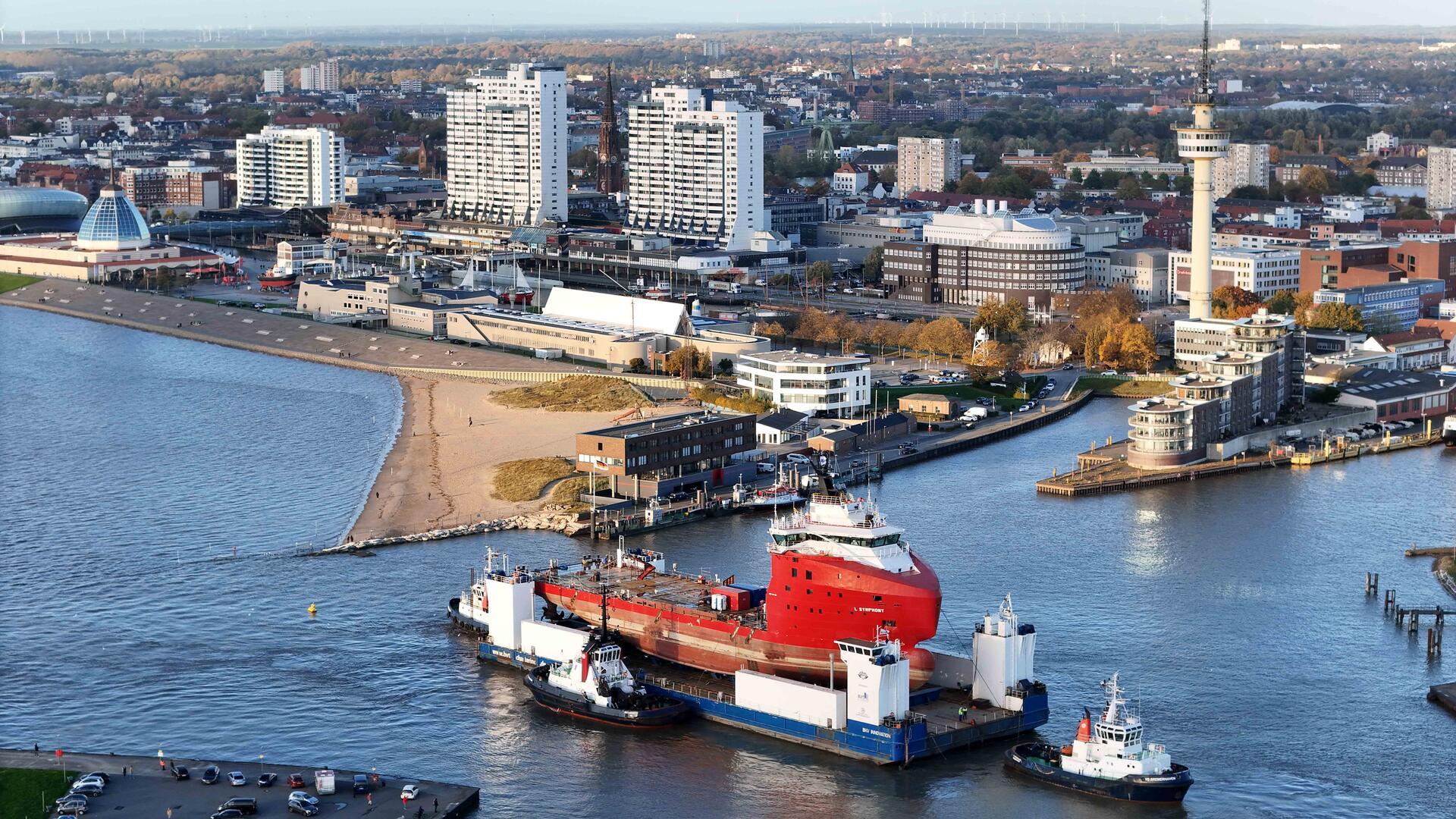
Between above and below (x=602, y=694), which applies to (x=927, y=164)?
above

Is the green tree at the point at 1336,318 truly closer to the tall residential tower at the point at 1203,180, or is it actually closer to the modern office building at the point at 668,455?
the tall residential tower at the point at 1203,180

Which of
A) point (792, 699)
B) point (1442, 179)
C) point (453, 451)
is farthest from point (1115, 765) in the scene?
point (1442, 179)

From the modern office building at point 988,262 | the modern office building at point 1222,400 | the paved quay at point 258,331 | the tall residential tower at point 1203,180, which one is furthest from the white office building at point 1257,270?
the paved quay at point 258,331

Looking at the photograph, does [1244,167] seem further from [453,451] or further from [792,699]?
[792,699]

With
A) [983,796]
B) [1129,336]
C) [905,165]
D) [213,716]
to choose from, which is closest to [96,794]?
[213,716]

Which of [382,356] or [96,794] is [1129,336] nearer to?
[382,356]

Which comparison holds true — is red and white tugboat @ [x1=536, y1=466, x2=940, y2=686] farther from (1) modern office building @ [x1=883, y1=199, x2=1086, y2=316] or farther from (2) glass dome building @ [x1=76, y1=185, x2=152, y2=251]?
(2) glass dome building @ [x1=76, y1=185, x2=152, y2=251]

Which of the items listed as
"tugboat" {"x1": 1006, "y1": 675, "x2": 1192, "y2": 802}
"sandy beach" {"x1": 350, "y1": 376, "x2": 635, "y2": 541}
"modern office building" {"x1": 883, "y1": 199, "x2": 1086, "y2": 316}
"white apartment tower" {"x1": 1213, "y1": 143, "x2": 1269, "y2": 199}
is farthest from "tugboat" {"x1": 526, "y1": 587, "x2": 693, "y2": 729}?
"white apartment tower" {"x1": 1213, "y1": 143, "x2": 1269, "y2": 199}
